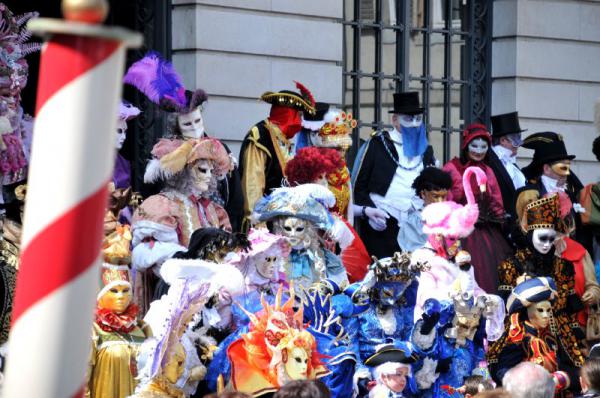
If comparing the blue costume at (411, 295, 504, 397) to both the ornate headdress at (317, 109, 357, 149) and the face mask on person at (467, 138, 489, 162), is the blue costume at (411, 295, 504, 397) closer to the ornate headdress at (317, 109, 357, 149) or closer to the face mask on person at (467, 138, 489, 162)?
the ornate headdress at (317, 109, 357, 149)

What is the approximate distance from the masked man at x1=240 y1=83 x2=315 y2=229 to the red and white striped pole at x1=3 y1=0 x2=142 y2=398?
766 centimetres

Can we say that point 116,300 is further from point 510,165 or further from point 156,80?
point 510,165

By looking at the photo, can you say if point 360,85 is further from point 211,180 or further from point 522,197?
point 211,180

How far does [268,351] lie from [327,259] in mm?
1665

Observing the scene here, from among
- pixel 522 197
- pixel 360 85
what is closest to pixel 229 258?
pixel 522 197

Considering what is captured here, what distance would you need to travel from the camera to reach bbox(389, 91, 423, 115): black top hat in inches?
441

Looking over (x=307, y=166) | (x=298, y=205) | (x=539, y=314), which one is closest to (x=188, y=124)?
(x=307, y=166)

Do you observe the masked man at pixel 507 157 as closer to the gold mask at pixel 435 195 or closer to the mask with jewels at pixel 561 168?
the mask with jewels at pixel 561 168

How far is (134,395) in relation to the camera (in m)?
7.40

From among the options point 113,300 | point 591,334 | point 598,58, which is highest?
point 598,58

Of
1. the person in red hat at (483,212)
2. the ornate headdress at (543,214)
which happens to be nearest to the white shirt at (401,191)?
the person in red hat at (483,212)

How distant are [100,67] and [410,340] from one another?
21.4 ft

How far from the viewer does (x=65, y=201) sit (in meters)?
2.25

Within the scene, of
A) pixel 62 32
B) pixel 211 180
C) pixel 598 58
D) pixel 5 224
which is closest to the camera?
pixel 62 32
